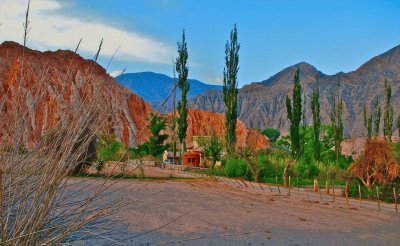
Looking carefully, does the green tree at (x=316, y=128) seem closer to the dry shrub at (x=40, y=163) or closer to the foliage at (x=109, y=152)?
the foliage at (x=109, y=152)

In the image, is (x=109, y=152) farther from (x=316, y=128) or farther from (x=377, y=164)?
(x=316, y=128)

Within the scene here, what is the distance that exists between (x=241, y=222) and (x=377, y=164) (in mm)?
10079

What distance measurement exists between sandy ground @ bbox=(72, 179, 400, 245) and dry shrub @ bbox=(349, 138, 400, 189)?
4057 mm

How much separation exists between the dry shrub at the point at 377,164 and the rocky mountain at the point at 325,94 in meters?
71.4

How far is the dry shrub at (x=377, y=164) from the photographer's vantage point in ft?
56.3

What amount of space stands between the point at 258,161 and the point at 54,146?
24.4 meters

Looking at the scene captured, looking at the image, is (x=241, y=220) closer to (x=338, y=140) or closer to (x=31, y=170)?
(x=31, y=170)

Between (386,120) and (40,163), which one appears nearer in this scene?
(40,163)

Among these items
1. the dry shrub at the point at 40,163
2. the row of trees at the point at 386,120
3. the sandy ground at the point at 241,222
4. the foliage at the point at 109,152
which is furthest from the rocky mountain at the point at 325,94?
the dry shrub at the point at 40,163

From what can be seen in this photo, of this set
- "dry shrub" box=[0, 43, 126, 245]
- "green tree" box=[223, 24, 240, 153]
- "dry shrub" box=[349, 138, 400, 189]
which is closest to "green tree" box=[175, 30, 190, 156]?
"green tree" box=[223, 24, 240, 153]

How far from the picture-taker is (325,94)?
103 meters

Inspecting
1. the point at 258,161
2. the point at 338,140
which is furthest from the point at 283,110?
the point at 258,161

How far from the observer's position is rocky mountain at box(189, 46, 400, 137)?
94.3m

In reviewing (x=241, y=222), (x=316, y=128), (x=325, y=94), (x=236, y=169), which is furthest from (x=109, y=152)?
(x=325, y=94)
